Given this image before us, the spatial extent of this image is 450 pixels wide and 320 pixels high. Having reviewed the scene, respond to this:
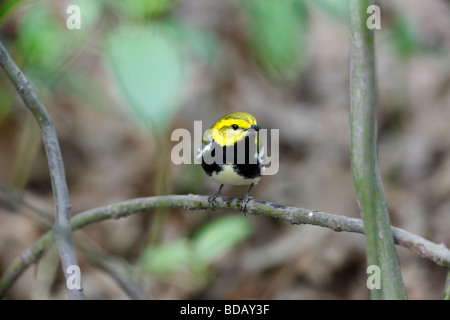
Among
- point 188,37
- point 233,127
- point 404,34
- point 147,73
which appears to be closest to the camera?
point 147,73

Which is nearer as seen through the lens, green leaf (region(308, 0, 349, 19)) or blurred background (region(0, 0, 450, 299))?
green leaf (region(308, 0, 349, 19))

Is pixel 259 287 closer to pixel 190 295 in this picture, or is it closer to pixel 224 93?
pixel 190 295

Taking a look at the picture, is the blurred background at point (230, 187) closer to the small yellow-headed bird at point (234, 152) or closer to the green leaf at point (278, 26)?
the small yellow-headed bird at point (234, 152)

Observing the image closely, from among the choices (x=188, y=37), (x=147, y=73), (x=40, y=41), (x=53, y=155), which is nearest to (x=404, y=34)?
(x=188, y=37)

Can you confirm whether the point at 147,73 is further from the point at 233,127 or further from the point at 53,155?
the point at 233,127

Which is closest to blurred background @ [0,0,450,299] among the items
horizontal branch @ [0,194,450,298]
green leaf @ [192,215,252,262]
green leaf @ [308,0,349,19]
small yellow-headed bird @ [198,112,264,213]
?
green leaf @ [192,215,252,262]

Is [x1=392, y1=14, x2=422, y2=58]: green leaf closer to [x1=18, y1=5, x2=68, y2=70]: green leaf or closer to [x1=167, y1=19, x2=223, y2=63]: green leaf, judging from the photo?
[x1=167, y1=19, x2=223, y2=63]: green leaf

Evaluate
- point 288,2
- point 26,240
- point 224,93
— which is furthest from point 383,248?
point 224,93
